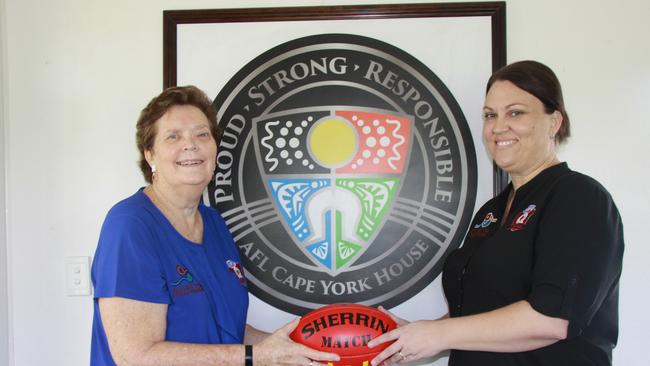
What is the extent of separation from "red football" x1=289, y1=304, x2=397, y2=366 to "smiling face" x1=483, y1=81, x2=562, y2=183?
477mm

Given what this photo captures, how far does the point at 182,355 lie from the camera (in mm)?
1112

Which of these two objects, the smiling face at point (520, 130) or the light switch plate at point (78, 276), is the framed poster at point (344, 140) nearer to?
the smiling face at point (520, 130)

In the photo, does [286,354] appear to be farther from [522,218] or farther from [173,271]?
[522,218]

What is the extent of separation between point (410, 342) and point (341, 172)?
578 millimetres

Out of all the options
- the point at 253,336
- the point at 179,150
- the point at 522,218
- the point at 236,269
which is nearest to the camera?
the point at 522,218

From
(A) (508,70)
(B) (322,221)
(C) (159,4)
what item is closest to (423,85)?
(A) (508,70)

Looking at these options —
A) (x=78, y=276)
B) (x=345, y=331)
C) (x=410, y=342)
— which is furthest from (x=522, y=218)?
(x=78, y=276)

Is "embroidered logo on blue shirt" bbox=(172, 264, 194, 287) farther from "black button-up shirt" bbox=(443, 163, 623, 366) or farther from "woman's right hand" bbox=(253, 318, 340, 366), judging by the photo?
"black button-up shirt" bbox=(443, 163, 623, 366)

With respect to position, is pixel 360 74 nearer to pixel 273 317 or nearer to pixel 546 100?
pixel 546 100

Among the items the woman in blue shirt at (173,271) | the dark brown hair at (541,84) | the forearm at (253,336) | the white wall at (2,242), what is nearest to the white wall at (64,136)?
the white wall at (2,242)

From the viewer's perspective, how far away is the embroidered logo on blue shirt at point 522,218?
1.12 m

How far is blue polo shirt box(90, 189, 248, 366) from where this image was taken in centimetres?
110

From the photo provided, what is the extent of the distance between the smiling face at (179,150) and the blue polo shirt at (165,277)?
3.4 inches

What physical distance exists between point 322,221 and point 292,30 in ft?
1.90
